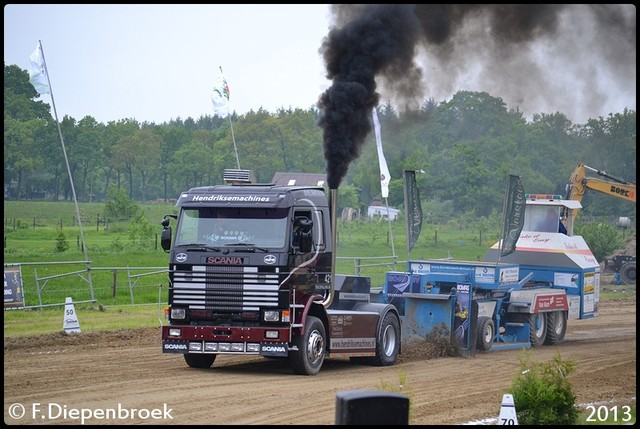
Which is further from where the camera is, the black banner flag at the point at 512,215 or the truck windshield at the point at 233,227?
the black banner flag at the point at 512,215

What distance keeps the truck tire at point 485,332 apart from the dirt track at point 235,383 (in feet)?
0.71

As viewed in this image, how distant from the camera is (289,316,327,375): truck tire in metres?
16.0

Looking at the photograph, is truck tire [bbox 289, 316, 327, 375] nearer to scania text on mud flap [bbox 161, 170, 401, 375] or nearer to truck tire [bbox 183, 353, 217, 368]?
scania text on mud flap [bbox 161, 170, 401, 375]

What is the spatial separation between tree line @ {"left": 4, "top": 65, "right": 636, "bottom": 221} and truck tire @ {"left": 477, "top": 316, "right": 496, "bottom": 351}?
24283mm

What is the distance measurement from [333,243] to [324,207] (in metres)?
0.66

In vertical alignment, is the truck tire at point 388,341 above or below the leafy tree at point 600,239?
below

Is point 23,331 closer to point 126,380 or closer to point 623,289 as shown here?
point 126,380

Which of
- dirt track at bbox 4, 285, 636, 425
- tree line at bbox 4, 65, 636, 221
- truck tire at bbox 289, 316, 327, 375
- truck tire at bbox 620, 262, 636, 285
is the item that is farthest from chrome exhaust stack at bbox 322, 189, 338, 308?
truck tire at bbox 620, 262, 636, 285

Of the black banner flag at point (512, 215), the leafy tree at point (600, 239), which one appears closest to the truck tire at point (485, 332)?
the black banner flag at point (512, 215)

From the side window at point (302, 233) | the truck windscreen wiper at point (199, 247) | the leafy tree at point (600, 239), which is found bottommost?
the leafy tree at point (600, 239)

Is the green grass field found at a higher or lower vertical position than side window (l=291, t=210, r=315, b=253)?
lower

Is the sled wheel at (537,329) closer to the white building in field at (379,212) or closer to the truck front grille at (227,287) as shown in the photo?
the truck front grille at (227,287)

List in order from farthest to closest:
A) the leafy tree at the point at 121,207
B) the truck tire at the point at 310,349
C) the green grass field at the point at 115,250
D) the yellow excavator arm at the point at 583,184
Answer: the leafy tree at the point at 121,207, the green grass field at the point at 115,250, the yellow excavator arm at the point at 583,184, the truck tire at the point at 310,349

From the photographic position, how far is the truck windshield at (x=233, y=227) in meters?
15.9
